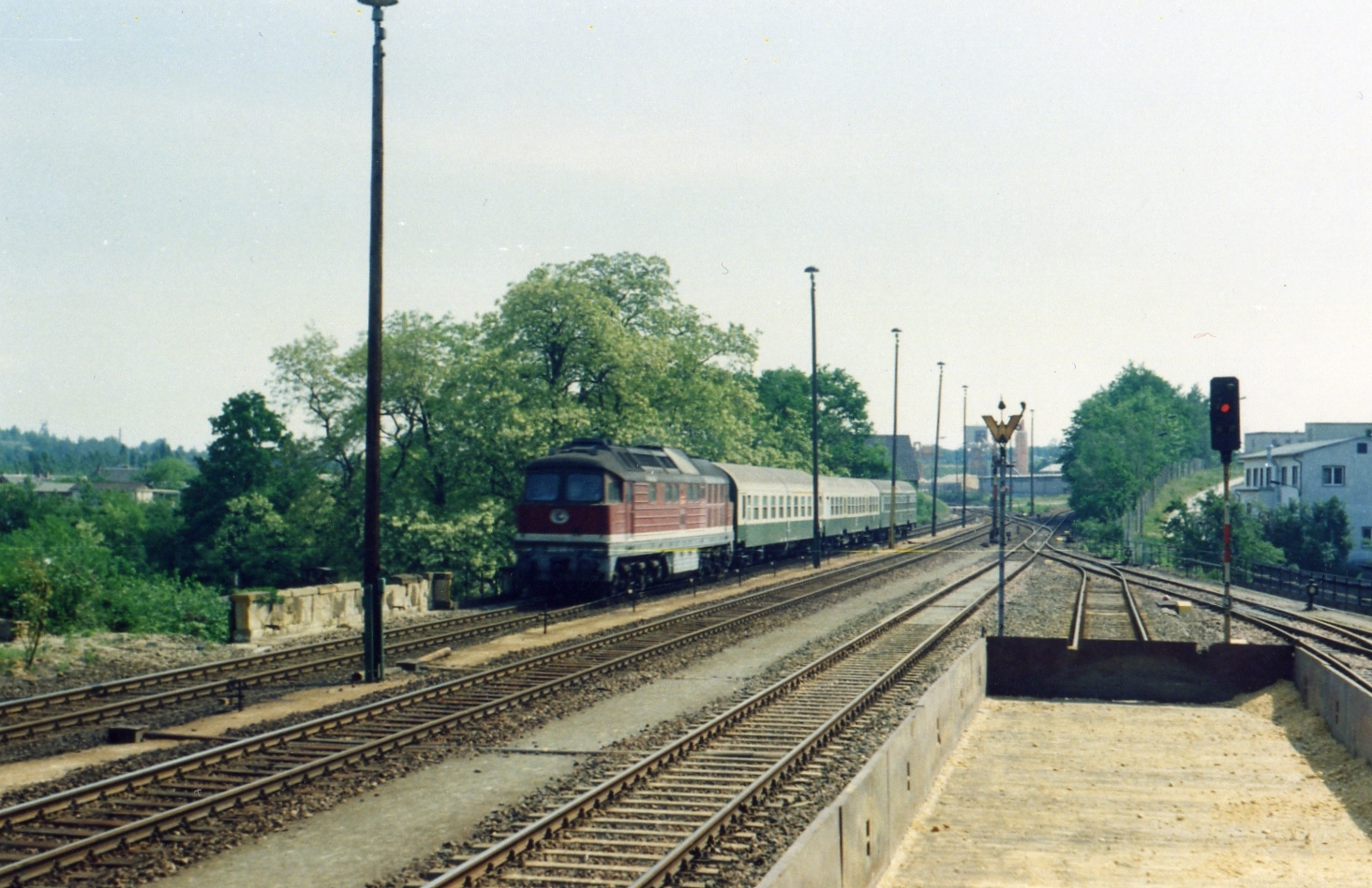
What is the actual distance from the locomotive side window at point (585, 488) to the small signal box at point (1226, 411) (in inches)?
537

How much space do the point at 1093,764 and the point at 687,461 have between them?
842 inches

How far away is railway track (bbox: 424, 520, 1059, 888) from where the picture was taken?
8805 millimetres

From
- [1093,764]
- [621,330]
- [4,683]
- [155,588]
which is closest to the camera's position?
[1093,764]

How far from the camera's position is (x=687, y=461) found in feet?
113

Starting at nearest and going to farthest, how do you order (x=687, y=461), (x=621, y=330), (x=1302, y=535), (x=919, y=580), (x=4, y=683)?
(x=4, y=683)
(x=687, y=461)
(x=919, y=580)
(x=621, y=330)
(x=1302, y=535)

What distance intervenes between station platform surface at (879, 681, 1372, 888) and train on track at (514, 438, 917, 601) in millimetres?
12702

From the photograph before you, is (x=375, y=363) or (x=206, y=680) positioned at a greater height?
(x=375, y=363)

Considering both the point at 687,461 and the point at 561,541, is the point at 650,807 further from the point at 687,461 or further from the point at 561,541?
the point at 687,461

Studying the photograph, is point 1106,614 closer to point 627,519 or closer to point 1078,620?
point 1078,620

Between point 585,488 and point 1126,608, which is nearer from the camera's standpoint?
point 585,488

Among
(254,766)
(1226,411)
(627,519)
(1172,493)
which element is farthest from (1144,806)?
(1172,493)

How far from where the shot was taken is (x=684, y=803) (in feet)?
35.4

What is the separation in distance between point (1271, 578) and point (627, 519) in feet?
86.4

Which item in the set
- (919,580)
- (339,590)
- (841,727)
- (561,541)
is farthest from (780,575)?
(841,727)
